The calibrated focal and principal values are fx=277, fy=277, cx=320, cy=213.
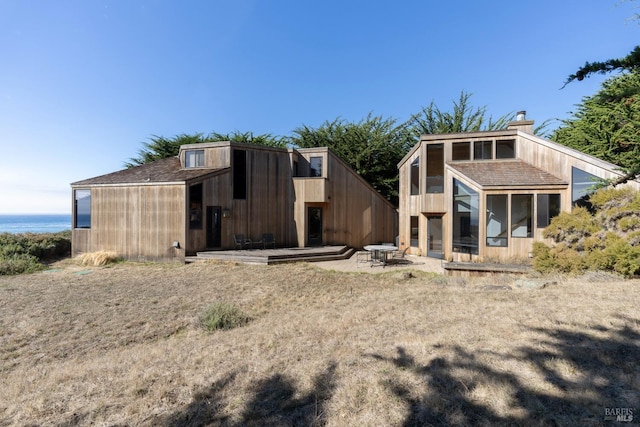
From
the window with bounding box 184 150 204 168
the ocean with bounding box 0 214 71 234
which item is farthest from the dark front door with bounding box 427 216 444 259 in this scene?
the ocean with bounding box 0 214 71 234

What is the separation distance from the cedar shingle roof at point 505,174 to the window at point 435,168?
723mm

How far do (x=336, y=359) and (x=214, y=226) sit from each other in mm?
11233

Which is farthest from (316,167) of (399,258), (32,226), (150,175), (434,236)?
(32,226)

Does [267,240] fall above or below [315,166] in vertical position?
below

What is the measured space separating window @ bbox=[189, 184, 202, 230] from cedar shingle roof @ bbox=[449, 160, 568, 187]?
11.5 m

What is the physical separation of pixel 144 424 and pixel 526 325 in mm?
5018

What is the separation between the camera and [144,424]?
2.54m

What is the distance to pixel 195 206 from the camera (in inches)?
500

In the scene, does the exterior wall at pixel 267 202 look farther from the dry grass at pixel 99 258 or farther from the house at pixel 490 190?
the house at pixel 490 190

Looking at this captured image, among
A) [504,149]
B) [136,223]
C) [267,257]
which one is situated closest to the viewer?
[267,257]

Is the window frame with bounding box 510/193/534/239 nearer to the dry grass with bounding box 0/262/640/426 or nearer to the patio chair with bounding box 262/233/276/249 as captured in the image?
the dry grass with bounding box 0/262/640/426

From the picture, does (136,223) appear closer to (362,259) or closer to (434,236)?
(362,259)

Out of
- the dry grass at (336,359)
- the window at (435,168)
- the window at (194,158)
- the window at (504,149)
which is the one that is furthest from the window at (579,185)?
the window at (194,158)

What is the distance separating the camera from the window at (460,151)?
13.0 meters
